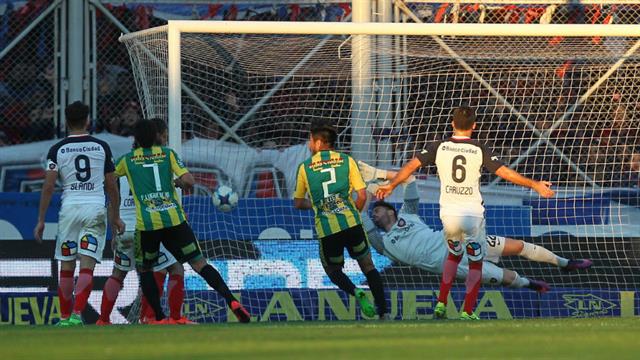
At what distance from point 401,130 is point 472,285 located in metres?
3.43

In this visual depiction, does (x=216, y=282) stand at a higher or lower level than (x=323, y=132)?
lower

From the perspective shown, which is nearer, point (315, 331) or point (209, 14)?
point (315, 331)

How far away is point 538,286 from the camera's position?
12.6 meters

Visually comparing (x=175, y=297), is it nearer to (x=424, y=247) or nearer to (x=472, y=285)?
(x=472, y=285)

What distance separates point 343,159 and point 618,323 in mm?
2720

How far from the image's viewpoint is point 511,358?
631 centimetres

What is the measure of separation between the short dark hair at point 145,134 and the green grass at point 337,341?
1749mm

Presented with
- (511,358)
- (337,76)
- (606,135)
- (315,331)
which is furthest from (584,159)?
(511,358)

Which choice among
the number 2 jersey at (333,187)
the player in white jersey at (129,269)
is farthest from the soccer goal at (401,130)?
the number 2 jersey at (333,187)

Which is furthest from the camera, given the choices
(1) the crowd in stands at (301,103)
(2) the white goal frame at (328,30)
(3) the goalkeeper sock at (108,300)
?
(1) the crowd in stands at (301,103)

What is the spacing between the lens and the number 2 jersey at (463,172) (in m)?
10.7

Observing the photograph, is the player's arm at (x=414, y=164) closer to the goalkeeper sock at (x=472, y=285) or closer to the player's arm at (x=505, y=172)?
the player's arm at (x=505, y=172)

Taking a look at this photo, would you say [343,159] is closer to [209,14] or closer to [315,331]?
[315,331]

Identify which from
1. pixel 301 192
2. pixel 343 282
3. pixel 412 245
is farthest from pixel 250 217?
pixel 343 282
